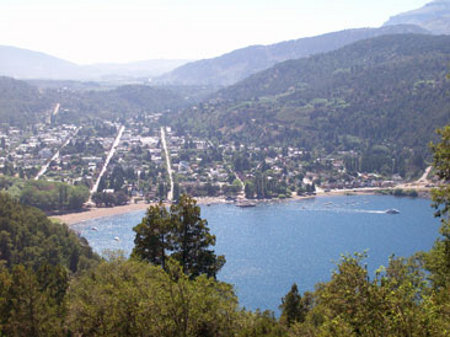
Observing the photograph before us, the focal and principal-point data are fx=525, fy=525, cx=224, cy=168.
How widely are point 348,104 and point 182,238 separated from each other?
105 meters

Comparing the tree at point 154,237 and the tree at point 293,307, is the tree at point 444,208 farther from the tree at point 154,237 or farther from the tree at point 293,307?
the tree at point 293,307

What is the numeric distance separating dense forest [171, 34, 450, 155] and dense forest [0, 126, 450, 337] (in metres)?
77.6

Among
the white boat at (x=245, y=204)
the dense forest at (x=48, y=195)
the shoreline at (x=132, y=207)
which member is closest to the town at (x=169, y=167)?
the shoreline at (x=132, y=207)

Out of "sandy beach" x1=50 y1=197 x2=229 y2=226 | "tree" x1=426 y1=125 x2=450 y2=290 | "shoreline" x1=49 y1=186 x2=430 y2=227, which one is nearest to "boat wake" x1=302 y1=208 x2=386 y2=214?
"shoreline" x1=49 y1=186 x2=430 y2=227

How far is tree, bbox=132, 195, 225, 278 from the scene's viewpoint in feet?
49.5

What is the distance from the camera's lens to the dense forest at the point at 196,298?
26.4 ft

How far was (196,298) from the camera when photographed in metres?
10.2

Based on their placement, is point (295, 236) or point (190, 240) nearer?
point (190, 240)

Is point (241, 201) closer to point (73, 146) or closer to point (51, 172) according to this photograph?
point (51, 172)

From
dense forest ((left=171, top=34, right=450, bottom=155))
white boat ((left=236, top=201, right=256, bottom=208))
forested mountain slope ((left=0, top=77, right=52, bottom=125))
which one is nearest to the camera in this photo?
white boat ((left=236, top=201, right=256, bottom=208))

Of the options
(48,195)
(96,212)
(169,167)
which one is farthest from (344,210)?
(48,195)

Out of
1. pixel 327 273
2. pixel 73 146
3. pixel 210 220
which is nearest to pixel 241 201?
pixel 210 220

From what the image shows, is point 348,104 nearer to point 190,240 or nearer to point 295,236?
point 295,236

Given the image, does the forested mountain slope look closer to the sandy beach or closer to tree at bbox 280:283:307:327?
the sandy beach
